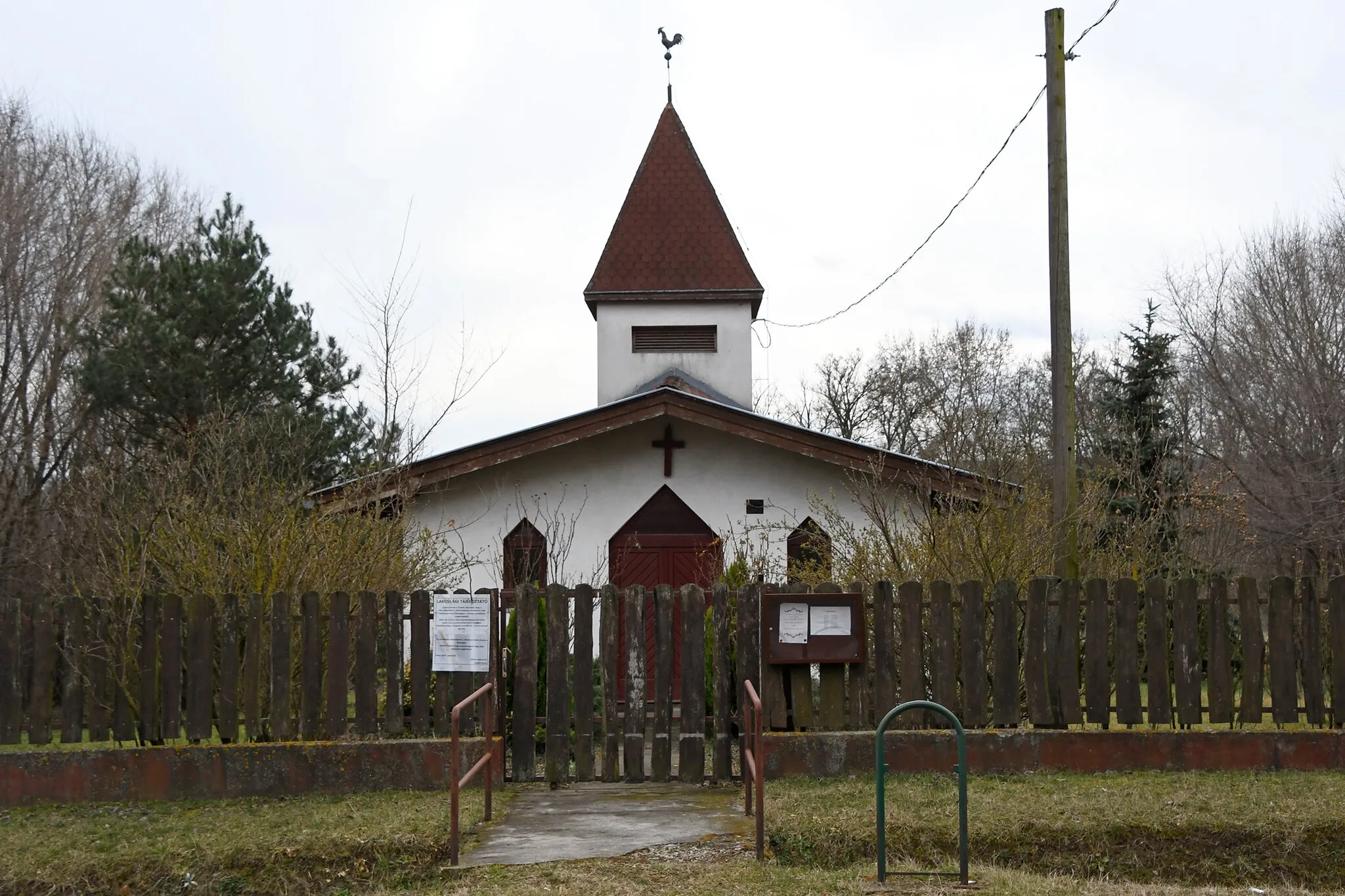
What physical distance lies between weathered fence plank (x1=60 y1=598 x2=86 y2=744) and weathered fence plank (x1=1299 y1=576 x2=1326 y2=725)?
9269 mm

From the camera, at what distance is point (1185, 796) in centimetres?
871

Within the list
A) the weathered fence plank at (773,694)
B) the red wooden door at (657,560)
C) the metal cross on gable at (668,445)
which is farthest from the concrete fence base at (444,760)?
the metal cross on gable at (668,445)

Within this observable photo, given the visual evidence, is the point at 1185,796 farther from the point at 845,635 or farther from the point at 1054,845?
the point at 845,635

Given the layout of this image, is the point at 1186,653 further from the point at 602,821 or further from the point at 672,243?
the point at 672,243

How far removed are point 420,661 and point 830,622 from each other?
3.27 meters

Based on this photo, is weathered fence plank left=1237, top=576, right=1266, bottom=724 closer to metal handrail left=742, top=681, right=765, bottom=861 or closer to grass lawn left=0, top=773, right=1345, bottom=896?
grass lawn left=0, top=773, right=1345, bottom=896

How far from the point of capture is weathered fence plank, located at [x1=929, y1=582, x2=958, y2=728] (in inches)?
399

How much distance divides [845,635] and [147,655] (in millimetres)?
5509

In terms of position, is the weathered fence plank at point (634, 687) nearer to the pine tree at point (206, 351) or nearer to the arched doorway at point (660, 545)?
the arched doorway at point (660, 545)

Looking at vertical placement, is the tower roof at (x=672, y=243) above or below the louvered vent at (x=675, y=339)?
above

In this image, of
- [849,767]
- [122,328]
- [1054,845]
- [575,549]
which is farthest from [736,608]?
[122,328]

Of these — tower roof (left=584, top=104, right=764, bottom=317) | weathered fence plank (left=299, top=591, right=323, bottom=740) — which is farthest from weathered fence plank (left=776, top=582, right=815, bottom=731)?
tower roof (left=584, top=104, right=764, bottom=317)

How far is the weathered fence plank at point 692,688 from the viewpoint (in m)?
10.1

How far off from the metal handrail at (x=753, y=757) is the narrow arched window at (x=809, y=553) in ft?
14.8
